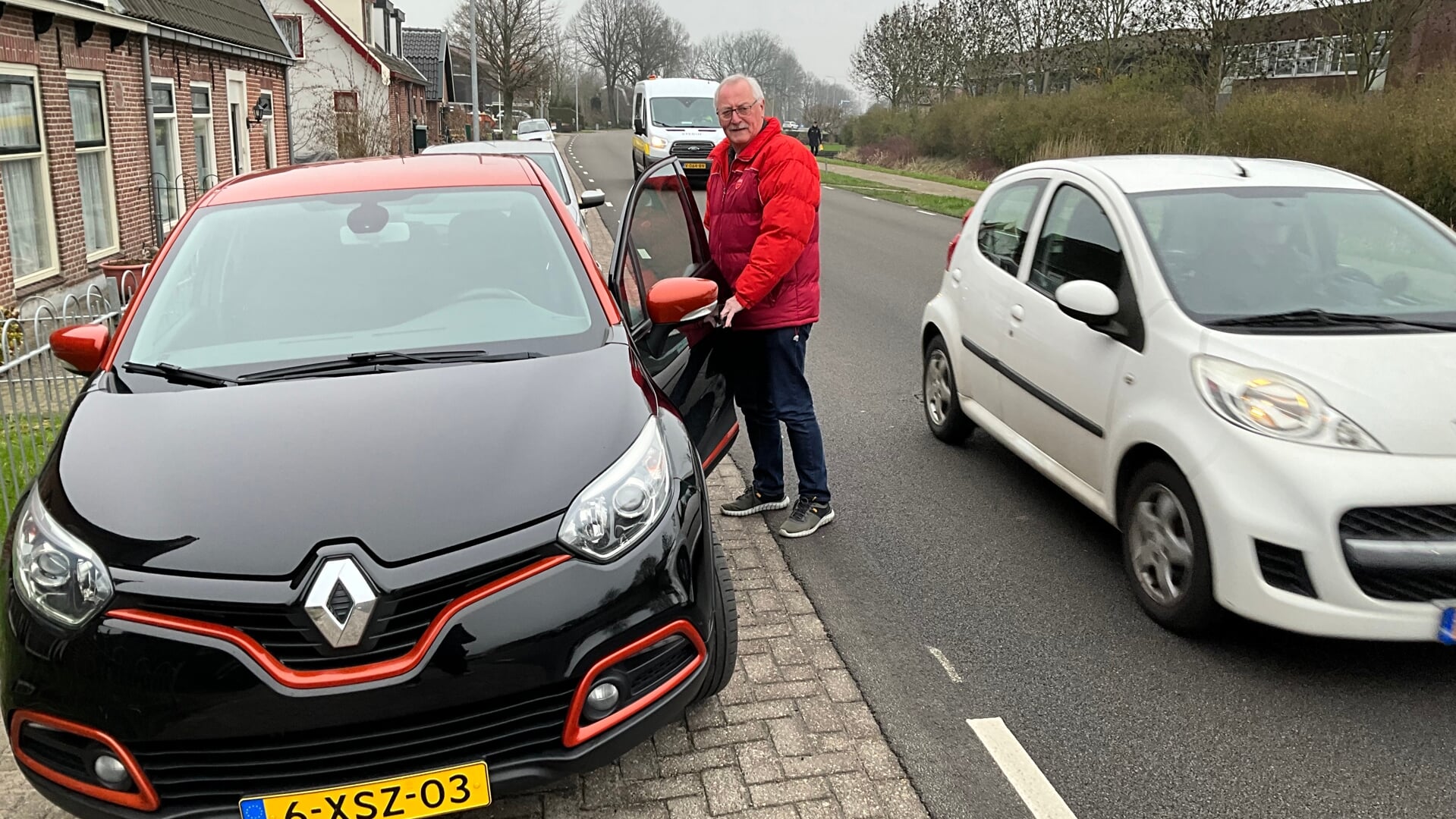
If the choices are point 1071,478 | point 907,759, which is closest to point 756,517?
point 1071,478

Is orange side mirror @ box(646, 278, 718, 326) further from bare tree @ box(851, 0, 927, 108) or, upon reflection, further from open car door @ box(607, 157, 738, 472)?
bare tree @ box(851, 0, 927, 108)

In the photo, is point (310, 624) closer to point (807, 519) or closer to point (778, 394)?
point (778, 394)

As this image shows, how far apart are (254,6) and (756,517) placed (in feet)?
63.6

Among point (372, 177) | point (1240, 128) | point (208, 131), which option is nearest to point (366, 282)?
point (372, 177)

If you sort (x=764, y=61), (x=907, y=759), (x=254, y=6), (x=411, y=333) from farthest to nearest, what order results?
(x=764, y=61) → (x=254, y=6) → (x=411, y=333) → (x=907, y=759)

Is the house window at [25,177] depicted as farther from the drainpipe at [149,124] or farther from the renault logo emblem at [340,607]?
the renault logo emblem at [340,607]

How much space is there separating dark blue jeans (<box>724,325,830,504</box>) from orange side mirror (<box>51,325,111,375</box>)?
97.3 inches

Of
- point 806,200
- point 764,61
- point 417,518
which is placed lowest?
point 417,518

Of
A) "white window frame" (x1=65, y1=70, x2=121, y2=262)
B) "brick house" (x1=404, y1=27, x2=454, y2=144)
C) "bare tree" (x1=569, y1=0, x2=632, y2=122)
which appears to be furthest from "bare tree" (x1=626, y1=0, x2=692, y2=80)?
"white window frame" (x1=65, y1=70, x2=121, y2=262)

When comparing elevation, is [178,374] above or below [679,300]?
below

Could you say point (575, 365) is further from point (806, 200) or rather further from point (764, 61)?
point (764, 61)

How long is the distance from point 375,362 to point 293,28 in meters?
34.2

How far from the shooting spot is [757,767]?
3.18m

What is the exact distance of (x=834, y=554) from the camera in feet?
15.8
